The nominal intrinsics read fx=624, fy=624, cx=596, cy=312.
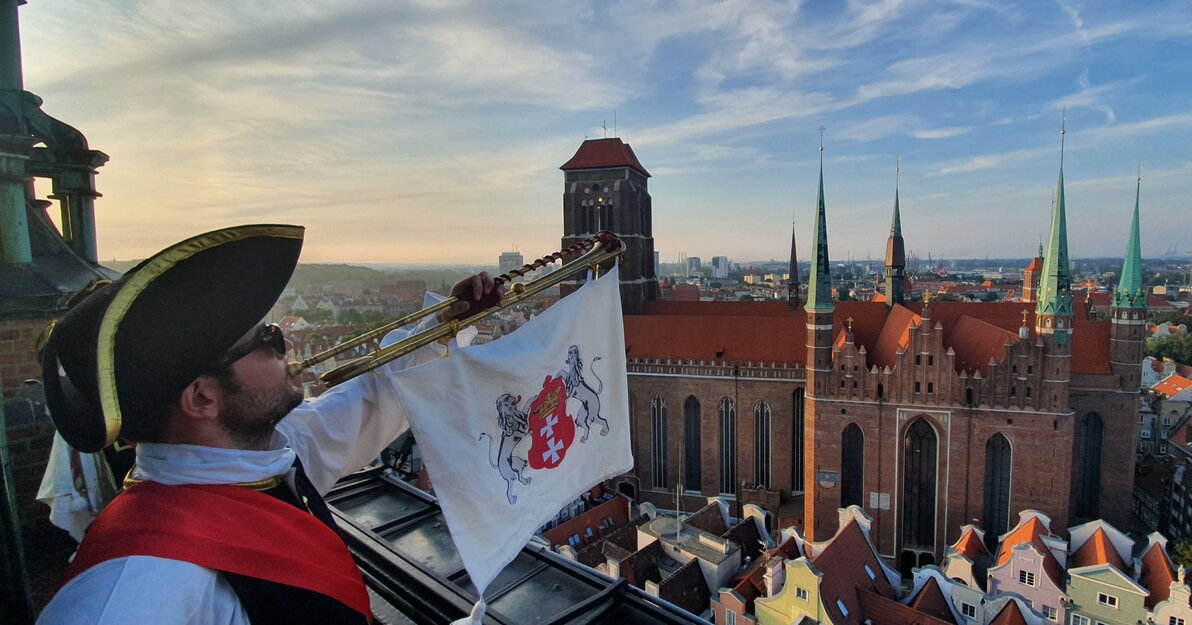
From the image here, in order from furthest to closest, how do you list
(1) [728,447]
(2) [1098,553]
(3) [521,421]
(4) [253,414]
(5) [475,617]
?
(1) [728,447] < (2) [1098,553] < (3) [521,421] < (5) [475,617] < (4) [253,414]

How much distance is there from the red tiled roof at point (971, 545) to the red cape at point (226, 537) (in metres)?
23.7

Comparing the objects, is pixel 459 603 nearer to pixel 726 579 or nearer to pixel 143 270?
pixel 143 270

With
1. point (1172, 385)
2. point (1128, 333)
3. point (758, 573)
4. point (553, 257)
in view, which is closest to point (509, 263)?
point (758, 573)

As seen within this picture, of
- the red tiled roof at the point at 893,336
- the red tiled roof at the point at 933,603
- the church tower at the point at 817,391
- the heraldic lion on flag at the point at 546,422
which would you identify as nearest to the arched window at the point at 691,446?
the church tower at the point at 817,391

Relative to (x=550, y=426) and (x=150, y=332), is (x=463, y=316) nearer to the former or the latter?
(x=550, y=426)

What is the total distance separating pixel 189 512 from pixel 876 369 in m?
24.9

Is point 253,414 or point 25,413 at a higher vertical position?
point 253,414

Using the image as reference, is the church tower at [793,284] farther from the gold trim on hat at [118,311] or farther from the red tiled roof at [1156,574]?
the gold trim on hat at [118,311]

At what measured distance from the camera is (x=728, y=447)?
2877 centimetres

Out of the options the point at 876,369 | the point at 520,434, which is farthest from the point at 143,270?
the point at 876,369

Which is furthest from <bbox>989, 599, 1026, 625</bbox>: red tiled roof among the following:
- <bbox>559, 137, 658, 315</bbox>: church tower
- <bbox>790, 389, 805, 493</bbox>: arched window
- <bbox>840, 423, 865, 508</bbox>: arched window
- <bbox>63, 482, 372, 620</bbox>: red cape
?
<bbox>559, 137, 658, 315</bbox>: church tower

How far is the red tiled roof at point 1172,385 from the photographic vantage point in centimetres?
4497

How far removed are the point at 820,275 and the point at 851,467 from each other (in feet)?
25.0

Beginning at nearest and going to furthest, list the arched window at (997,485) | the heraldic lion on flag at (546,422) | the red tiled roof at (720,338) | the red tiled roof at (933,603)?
the heraldic lion on flag at (546,422) < the red tiled roof at (933,603) < the arched window at (997,485) < the red tiled roof at (720,338)
